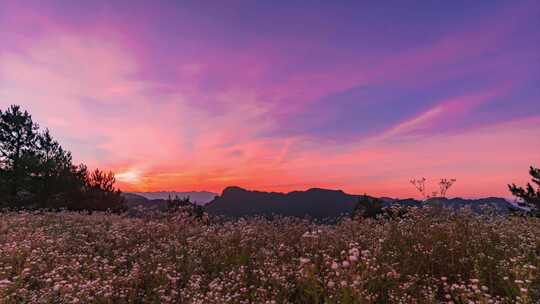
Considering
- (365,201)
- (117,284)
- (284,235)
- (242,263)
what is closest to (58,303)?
(117,284)

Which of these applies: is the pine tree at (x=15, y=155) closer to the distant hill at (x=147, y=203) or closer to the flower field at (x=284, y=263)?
the distant hill at (x=147, y=203)

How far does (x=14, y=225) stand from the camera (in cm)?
1195

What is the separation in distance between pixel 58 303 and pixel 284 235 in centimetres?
569

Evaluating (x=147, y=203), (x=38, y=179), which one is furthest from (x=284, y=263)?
(x=38, y=179)

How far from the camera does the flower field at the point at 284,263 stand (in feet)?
18.0

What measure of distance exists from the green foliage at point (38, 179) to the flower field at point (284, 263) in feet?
75.3

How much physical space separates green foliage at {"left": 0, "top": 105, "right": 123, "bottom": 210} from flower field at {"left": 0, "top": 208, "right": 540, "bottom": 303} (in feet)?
75.3

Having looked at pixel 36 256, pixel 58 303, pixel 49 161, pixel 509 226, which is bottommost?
pixel 58 303

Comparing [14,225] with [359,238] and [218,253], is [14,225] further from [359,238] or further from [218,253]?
[359,238]

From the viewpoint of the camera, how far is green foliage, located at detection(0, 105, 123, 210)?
3219 cm

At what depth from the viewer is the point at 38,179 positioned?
33219 millimetres

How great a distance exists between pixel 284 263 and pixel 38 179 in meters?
34.1

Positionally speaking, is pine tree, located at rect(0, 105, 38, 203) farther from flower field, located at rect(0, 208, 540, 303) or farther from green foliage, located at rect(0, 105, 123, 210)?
flower field, located at rect(0, 208, 540, 303)

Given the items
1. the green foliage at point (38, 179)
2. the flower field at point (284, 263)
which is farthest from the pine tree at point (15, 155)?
the flower field at point (284, 263)
